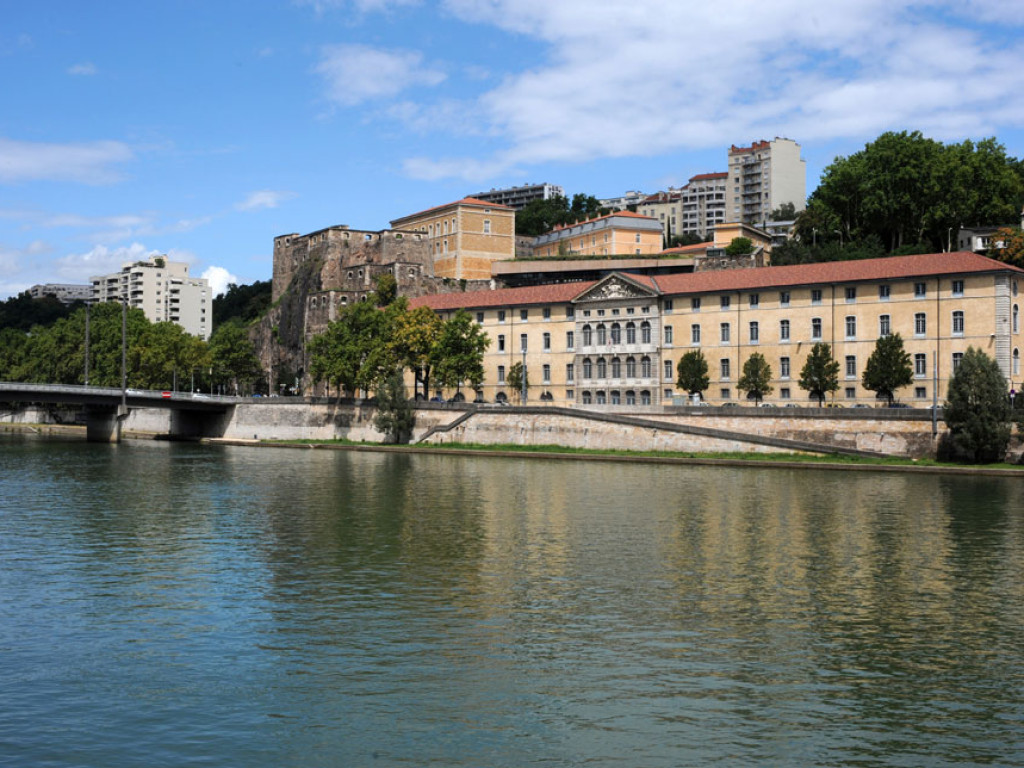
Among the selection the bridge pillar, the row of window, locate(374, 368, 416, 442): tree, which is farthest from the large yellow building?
the bridge pillar

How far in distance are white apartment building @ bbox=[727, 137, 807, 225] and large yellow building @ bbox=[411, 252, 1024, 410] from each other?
96.1 m

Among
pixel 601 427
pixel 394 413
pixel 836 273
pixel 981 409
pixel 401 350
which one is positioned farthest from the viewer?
pixel 401 350

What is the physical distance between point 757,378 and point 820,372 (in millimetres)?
4845

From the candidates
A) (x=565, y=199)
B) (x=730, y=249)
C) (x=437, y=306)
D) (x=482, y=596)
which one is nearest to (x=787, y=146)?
(x=565, y=199)

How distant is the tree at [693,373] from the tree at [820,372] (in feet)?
26.6

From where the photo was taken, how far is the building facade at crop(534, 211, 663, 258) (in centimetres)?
12206

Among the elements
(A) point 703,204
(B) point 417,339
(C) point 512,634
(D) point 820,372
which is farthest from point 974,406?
(A) point 703,204

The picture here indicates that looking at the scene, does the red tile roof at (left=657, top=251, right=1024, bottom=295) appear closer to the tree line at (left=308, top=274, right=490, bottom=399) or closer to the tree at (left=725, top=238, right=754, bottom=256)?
the tree line at (left=308, top=274, right=490, bottom=399)

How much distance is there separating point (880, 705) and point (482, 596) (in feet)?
35.2

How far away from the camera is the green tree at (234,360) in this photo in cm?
11356

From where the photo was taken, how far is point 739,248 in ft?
350

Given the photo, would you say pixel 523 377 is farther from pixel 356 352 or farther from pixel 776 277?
pixel 776 277

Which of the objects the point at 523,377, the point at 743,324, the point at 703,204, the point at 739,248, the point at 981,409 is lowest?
the point at 981,409

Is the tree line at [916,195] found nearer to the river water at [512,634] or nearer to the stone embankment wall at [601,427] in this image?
the stone embankment wall at [601,427]
